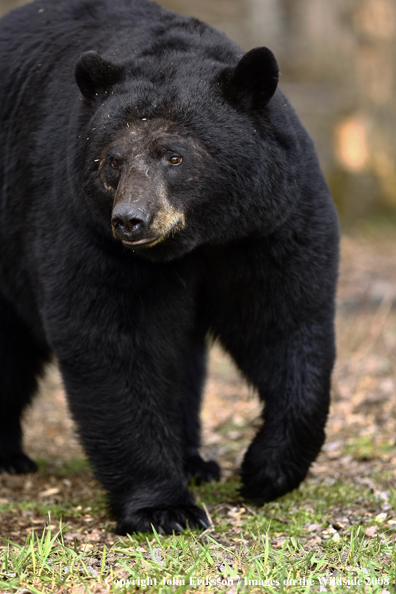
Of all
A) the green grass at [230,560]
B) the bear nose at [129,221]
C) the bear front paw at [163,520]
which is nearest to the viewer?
the green grass at [230,560]

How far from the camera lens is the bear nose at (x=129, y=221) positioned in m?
3.27

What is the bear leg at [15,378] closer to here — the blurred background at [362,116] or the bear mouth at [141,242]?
the bear mouth at [141,242]

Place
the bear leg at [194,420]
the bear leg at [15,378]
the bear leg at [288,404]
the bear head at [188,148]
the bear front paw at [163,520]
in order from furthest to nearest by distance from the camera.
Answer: the bear leg at [15,378], the bear leg at [194,420], the bear leg at [288,404], the bear front paw at [163,520], the bear head at [188,148]

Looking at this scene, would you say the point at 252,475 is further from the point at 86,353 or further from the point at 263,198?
the point at 263,198

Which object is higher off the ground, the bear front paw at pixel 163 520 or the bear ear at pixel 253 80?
the bear ear at pixel 253 80

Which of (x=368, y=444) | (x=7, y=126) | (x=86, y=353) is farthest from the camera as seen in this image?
(x=368, y=444)

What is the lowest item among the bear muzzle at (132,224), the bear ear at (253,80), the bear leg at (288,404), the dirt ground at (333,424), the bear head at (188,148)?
the dirt ground at (333,424)

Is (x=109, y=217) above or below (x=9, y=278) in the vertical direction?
above

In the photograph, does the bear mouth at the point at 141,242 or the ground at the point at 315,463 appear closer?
the bear mouth at the point at 141,242

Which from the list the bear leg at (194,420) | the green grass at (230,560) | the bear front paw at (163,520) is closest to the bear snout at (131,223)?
the green grass at (230,560)

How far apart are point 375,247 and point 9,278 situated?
23.9ft

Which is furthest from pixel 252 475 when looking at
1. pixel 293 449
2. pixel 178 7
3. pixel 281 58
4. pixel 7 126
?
pixel 178 7

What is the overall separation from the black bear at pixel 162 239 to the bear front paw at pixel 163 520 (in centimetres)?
1

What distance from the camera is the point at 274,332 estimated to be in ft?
13.6
